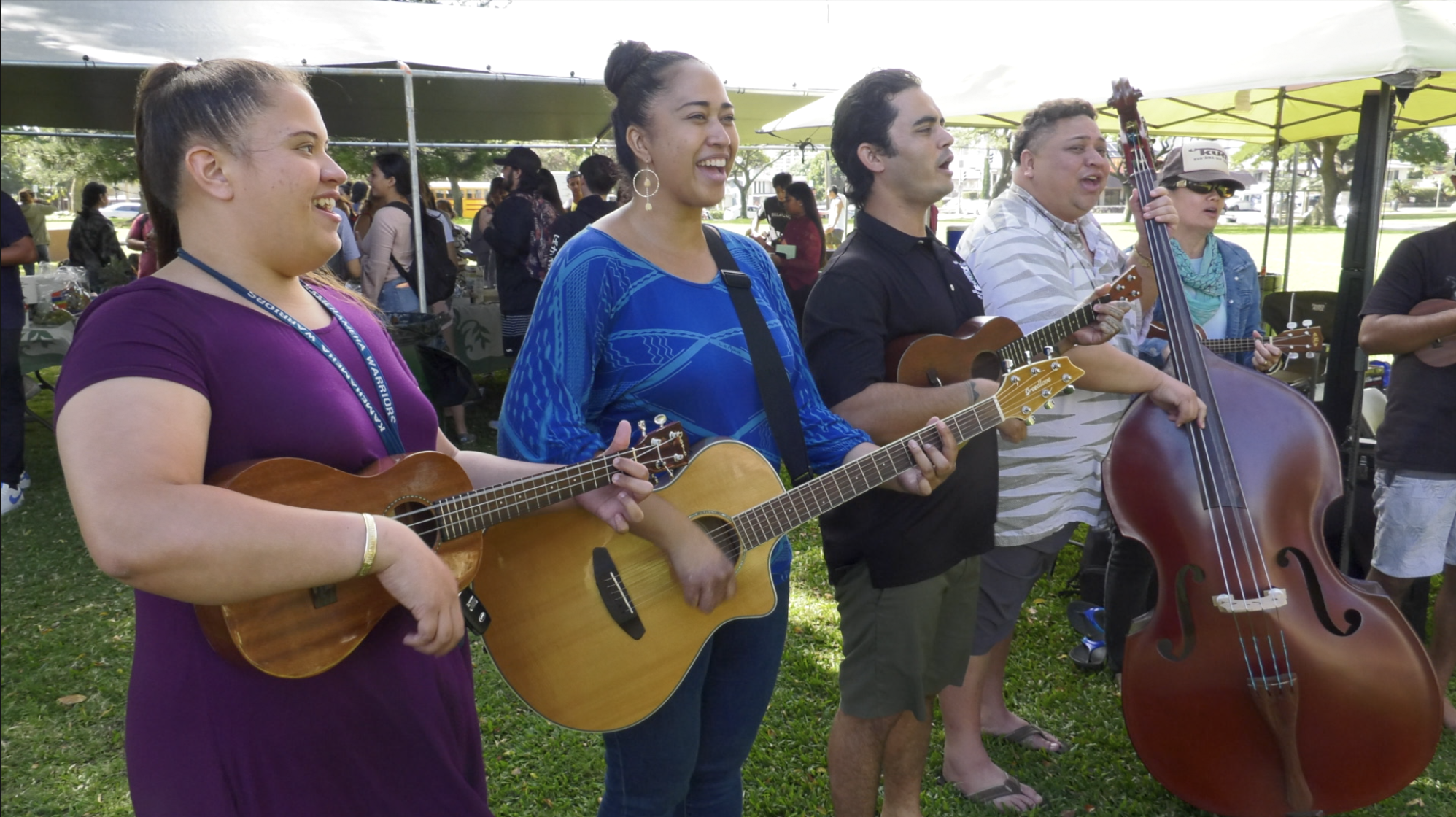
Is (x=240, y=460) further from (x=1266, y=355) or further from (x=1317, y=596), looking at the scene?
(x=1266, y=355)

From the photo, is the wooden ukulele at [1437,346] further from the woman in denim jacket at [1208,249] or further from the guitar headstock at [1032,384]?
the guitar headstock at [1032,384]

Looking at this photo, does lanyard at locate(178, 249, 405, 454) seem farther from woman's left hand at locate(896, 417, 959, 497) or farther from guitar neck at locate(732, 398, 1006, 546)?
woman's left hand at locate(896, 417, 959, 497)

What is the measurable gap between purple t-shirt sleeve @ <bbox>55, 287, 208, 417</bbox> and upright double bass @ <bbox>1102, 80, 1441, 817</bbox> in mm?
2379

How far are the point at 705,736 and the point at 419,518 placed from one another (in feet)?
2.90

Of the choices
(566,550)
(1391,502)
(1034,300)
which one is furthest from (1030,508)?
(566,550)

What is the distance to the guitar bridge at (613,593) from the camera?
1845 mm

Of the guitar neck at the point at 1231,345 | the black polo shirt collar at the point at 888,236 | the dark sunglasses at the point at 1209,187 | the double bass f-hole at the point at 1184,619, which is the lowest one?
the double bass f-hole at the point at 1184,619

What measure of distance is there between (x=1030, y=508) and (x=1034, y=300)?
2.12ft

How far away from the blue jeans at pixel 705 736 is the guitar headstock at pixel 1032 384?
0.65 m

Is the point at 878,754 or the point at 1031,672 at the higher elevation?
the point at 878,754

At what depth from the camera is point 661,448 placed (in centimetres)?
167

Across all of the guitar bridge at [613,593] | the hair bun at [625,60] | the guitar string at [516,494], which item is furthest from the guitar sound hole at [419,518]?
the hair bun at [625,60]

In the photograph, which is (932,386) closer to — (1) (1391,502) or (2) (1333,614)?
(2) (1333,614)

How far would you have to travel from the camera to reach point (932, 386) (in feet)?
7.77
